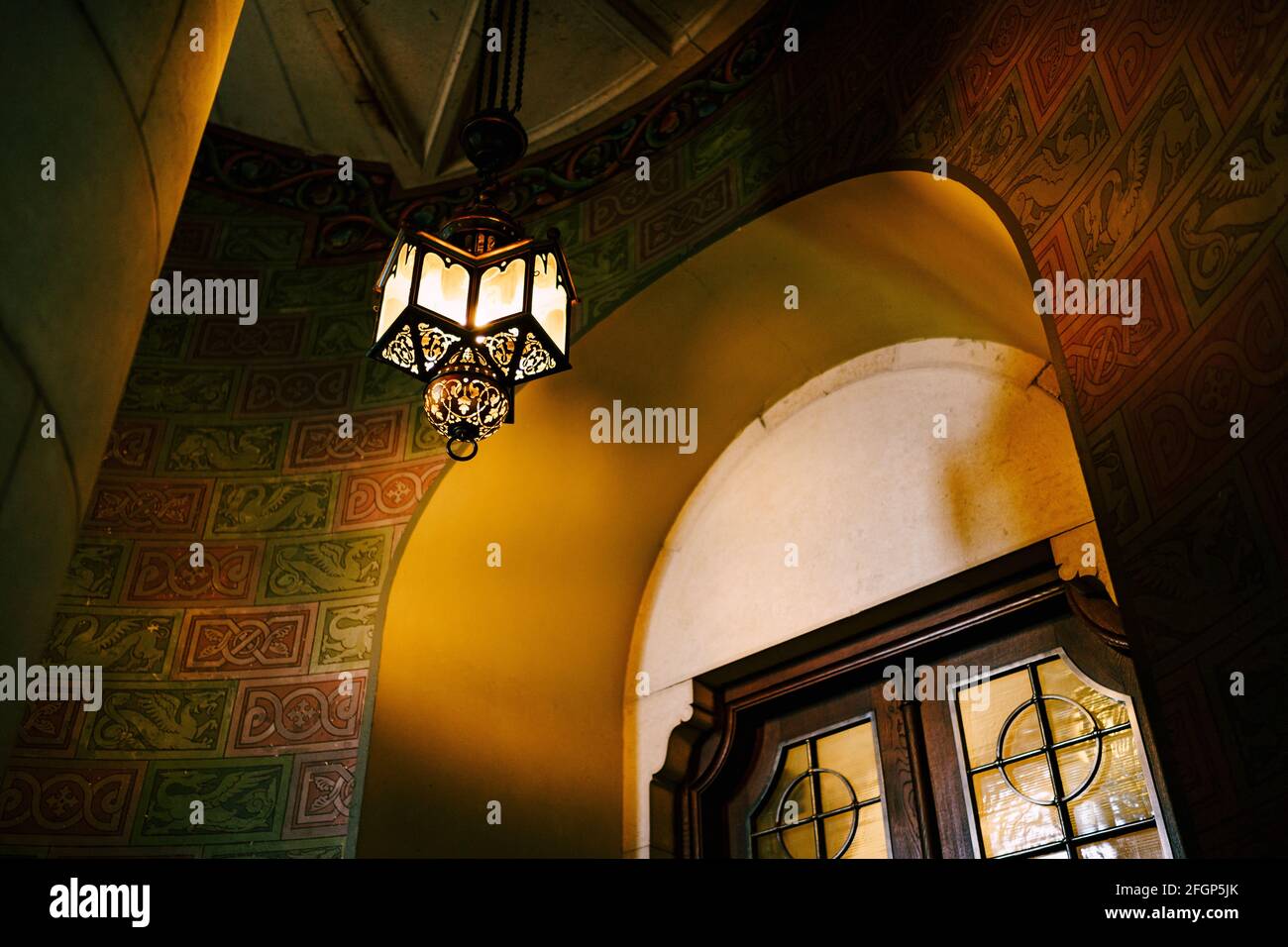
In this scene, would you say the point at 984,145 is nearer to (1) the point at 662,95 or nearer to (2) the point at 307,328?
(1) the point at 662,95

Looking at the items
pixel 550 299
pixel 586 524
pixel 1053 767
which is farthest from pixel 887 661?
pixel 550 299

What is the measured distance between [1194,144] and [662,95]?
2.81 meters

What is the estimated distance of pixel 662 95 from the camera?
4.57 m

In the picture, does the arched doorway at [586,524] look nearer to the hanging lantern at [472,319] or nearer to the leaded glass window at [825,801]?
the leaded glass window at [825,801]

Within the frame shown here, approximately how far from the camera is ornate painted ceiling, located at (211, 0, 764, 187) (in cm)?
452

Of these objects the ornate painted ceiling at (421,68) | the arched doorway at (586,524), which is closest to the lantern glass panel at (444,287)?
the arched doorway at (586,524)

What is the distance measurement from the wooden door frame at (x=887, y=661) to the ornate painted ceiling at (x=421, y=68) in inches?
88.7

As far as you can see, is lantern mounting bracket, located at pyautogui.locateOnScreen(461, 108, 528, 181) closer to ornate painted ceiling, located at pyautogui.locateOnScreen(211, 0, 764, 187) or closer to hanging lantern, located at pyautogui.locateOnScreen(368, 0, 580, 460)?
hanging lantern, located at pyautogui.locateOnScreen(368, 0, 580, 460)

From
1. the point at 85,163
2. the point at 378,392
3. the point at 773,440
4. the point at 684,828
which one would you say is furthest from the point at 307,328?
the point at 85,163

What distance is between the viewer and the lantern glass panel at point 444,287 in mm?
2861

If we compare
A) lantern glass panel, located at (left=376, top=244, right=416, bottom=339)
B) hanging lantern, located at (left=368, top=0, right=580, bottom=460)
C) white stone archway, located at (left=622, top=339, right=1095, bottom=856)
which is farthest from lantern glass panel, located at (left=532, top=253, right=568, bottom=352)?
white stone archway, located at (left=622, top=339, right=1095, bottom=856)

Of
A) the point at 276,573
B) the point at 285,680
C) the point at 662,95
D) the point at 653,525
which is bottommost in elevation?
the point at 285,680

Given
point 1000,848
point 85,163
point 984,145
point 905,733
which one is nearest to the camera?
point 85,163

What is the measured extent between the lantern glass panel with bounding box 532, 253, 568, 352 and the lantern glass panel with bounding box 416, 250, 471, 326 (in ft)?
0.59
